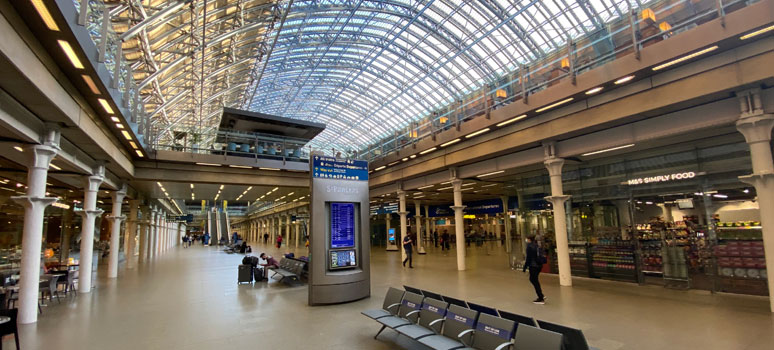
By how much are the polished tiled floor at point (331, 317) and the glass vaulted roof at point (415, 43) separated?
19195 millimetres

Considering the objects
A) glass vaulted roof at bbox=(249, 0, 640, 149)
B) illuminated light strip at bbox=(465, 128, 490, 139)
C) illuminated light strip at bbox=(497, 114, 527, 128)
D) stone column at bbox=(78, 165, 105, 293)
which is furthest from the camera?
glass vaulted roof at bbox=(249, 0, 640, 149)

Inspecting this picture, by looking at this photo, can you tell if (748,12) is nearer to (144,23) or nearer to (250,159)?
(144,23)

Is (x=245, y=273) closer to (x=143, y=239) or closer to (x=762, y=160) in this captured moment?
(x=762, y=160)

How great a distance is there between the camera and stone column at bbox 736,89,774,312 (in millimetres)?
7508

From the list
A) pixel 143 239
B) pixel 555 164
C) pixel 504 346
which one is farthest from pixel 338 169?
pixel 143 239

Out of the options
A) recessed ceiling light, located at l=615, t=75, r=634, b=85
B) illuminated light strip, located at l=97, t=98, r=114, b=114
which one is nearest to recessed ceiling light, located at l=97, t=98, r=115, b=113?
illuminated light strip, located at l=97, t=98, r=114, b=114

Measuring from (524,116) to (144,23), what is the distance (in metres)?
13.5

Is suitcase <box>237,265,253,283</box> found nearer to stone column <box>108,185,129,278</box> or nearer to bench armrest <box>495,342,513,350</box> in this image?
Result: stone column <box>108,185,129,278</box>

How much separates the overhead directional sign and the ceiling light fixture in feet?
16.8

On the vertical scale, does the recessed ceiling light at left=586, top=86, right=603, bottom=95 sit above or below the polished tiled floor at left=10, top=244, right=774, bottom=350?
above

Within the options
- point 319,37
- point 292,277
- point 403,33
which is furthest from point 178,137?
point 403,33

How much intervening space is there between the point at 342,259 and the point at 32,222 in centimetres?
727

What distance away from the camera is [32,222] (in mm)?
8172

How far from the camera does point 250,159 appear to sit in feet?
59.5
